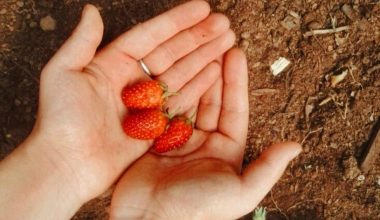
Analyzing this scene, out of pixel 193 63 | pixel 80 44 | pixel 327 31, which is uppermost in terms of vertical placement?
pixel 80 44

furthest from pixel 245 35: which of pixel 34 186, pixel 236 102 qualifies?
pixel 34 186

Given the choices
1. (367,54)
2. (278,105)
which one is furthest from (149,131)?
(367,54)

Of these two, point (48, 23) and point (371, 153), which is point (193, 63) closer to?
point (48, 23)

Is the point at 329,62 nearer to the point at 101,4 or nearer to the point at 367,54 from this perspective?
the point at 367,54

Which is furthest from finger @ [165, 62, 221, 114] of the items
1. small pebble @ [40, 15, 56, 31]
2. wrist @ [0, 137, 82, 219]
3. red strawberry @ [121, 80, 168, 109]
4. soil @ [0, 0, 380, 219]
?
small pebble @ [40, 15, 56, 31]

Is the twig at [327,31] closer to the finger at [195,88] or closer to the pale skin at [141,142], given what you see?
the pale skin at [141,142]

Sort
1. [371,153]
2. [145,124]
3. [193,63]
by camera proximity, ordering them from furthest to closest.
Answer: [371,153]
[193,63]
[145,124]

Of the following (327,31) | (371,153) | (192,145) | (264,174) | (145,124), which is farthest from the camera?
(327,31)
